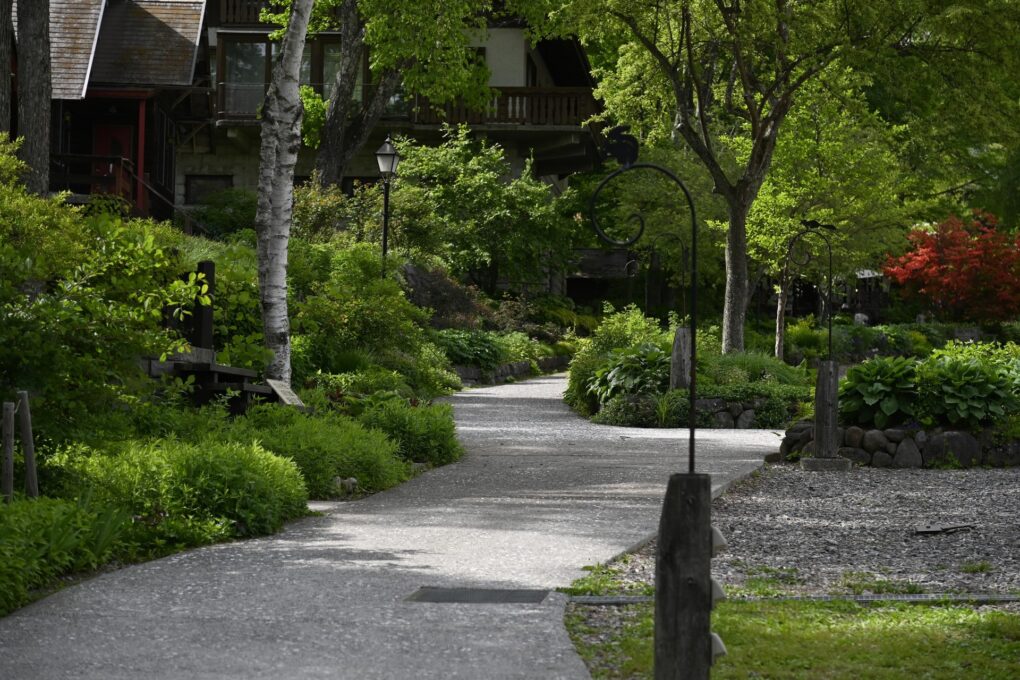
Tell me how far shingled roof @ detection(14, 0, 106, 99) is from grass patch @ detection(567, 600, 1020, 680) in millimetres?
24828

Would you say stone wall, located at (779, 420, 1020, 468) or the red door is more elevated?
the red door

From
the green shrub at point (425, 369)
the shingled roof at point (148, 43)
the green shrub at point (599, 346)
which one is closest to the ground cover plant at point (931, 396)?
the green shrub at point (599, 346)

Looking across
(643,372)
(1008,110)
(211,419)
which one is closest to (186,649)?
(211,419)

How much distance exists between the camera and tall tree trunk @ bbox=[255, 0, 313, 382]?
14688 millimetres

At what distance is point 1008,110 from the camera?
2441 centimetres

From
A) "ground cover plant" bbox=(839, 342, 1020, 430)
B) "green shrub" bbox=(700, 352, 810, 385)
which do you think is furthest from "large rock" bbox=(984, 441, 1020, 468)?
"green shrub" bbox=(700, 352, 810, 385)

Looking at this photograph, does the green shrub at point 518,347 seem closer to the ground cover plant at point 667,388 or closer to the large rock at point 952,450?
the ground cover plant at point 667,388

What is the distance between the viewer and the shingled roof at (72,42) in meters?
29.1

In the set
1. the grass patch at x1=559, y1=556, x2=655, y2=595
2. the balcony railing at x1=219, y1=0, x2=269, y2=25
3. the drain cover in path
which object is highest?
the balcony railing at x1=219, y1=0, x2=269, y2=25

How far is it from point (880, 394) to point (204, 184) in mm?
28377

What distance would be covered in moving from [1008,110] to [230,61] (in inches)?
843

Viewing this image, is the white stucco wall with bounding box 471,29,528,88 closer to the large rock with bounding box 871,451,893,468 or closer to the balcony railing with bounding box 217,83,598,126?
the balcony railing with bounding box 217,83,598,126

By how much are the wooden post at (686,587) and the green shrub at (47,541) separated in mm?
3188

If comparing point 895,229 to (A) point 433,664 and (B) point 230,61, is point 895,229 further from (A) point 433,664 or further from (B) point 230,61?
(A) point 433,664
